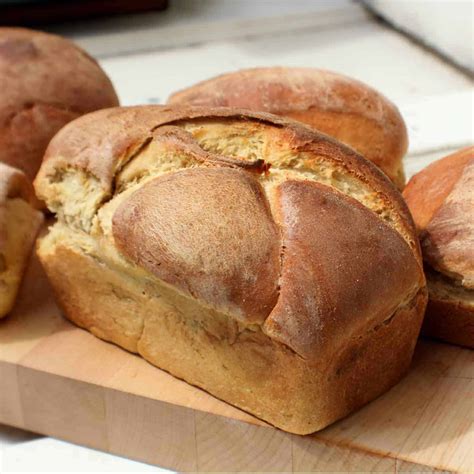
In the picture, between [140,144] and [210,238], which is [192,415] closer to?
[210,238]

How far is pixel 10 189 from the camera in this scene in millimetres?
1292

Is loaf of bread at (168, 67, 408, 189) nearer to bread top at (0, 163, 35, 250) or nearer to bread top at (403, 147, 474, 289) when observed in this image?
bread top at (403, 147, 474, 289)

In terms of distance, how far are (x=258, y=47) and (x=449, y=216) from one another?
185cm

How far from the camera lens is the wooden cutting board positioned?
99cm

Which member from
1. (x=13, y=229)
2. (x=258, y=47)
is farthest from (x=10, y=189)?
(x=258, y=47)

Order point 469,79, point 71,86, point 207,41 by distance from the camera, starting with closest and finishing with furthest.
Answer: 1. point 71,86
2. point 469,79
3. point 207,41

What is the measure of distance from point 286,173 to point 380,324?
0.21 metres

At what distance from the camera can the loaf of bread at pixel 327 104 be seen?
1.38 meters

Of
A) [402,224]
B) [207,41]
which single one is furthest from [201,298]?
[207,41]

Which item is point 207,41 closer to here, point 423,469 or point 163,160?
point 163,160

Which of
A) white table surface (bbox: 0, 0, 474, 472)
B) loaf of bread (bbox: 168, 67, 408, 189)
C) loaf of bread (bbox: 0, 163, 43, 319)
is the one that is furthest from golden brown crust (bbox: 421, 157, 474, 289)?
white table surface (bbox: 0, 0, 474, 472)

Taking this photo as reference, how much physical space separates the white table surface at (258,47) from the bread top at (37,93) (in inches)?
29.7

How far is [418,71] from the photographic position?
2.59 m

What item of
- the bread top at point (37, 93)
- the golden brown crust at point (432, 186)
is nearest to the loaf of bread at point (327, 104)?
the golden brown crust at point (432, 186)
